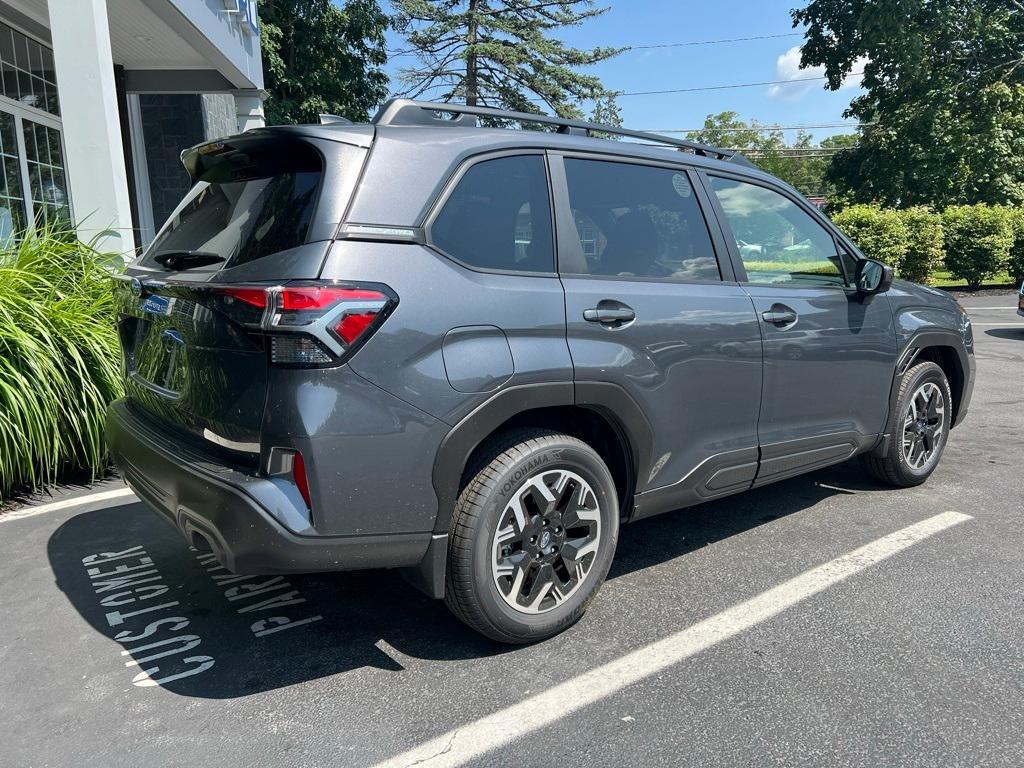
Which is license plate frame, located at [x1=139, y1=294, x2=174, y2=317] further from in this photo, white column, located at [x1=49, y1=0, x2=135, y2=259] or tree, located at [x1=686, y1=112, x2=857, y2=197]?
tree, located at [x1=686, y1=112, x2=857, y2=197]

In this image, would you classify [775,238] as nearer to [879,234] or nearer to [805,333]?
[805,333]

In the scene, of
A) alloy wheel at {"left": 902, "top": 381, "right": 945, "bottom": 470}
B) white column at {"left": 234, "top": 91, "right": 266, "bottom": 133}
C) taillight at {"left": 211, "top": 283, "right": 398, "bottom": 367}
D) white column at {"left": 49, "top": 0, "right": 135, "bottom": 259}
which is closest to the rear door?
taillight at {"left": 211, "top": 283, "right": 398, "bottom": 367}

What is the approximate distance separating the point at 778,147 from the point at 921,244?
2513 inches

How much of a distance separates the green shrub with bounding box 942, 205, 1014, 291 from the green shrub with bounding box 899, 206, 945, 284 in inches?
18.0

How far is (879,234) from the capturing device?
19.3m

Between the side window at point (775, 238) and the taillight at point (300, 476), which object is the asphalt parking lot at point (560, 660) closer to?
the taillight at point (300, 476)

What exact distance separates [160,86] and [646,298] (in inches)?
411

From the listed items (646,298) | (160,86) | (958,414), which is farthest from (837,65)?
(646,298)

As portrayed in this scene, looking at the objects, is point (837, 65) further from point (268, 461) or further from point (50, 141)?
point (268, 461)

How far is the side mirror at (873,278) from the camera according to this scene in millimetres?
4004

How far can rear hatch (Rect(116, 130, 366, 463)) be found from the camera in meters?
2.37

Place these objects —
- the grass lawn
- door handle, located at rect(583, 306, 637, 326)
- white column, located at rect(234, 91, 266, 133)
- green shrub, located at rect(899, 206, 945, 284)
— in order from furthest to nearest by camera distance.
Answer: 1. the grass lawn
2. green shrub, located at rect(899, 206, 945, 284)
3. white column, located at rect(234, 91, 266, 133)
4. door handle, located at rect(583, 306, 637, 326)

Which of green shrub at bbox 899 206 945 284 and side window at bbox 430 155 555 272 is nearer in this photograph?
side window at bbox 430 155 555 272

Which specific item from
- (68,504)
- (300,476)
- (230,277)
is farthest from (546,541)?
(68,504)
